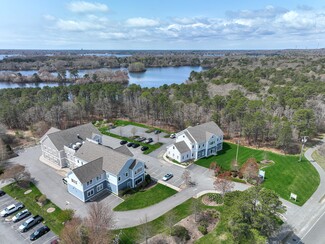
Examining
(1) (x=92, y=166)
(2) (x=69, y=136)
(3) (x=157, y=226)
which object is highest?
(2) (x=69, y=136)

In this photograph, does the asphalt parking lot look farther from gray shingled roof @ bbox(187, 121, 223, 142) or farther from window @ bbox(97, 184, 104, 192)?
gray shingled roof @ bbox(187, 121, 223, 142)

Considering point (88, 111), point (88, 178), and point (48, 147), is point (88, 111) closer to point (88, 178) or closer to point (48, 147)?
point (48, 147)

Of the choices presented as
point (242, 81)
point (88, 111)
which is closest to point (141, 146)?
point (88, 111)

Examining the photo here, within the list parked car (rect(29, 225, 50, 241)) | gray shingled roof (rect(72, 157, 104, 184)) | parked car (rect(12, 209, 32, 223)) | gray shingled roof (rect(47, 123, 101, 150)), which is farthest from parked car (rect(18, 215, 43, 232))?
gray shingled roof (rect(47, 123, 101, 150))

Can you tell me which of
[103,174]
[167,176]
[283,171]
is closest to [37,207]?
[103,174]

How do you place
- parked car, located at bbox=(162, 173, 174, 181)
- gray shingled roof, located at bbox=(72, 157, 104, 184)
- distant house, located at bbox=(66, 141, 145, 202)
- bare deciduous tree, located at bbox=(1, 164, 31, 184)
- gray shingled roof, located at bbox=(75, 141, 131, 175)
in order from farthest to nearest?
1. parked car, located at bbox=(162, 173, 174, 181)
2. bare deciduous tree, located at bbox=(1, 164, 31, 184)
3. gray shingled roof, located at bbox=(75, 141, 131, 175)
4. distant house, located at bbox=(66, 141, 145, 202)
5. gray shingled roof, located at bbox=(72, 157, 104, 184)

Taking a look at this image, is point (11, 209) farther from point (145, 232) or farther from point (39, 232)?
point (145, 232)
